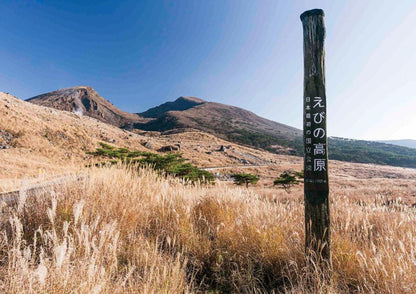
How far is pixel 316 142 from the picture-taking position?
2.61 m

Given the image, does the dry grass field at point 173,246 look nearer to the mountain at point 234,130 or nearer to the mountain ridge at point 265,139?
the mountain ridge at point 265,139

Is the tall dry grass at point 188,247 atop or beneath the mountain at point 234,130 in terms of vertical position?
beneath

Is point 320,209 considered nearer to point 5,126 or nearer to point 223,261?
point 223,261

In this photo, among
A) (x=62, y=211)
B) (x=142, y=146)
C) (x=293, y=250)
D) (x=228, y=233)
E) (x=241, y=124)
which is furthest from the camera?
(x=241, y=124)

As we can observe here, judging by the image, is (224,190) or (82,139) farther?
(82,139)

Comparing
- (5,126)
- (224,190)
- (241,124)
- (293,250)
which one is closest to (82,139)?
(5,126)

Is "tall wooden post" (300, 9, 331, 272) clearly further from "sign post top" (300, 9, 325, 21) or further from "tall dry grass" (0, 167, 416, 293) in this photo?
"tall dry grass" (0, 167, 416, 293)

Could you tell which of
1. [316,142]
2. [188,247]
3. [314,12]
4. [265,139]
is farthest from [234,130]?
[316,142]

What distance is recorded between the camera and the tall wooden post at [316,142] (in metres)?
2.59

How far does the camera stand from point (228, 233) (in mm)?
3256

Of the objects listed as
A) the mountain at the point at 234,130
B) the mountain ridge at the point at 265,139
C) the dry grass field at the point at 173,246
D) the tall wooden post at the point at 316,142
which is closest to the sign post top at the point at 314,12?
the tall wooden post at the point at 316,142

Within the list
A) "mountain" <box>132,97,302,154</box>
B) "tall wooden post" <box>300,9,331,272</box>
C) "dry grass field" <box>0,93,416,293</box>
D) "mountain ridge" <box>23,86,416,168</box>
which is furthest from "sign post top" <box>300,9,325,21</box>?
"mountain" <box>132,97,302,154</box>

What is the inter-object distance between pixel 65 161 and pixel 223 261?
27.5m

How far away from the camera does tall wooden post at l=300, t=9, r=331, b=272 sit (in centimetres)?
259
